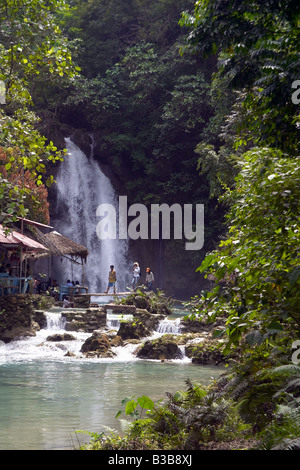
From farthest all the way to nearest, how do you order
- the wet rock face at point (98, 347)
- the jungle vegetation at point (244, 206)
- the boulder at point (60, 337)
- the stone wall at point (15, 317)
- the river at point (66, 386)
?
1. the stone wall at point (15, 317)
2. the boulder at point (60, 337)
3. the wet rock face at point (98, 347)
4. the river at point (66, 386)
5. the jungle vegetation at point (244, 206)

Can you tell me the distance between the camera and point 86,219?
107ft

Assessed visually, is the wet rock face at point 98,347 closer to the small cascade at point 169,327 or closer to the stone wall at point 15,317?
the stone wall at point 15,317

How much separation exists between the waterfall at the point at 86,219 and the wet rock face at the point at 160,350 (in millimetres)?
16278

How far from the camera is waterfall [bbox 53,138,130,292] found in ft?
105

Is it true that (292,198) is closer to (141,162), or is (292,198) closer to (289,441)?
(289,441)

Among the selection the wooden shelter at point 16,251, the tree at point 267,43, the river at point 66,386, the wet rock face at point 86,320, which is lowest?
the river at point 66,386

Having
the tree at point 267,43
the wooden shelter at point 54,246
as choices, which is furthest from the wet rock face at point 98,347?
the tree at point 267,43

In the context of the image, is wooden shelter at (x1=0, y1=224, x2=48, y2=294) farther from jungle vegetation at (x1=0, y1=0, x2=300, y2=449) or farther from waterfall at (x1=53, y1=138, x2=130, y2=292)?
waterfall at (x1=53, y1=138, x2=130, y2=292)

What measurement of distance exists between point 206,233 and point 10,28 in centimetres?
2527

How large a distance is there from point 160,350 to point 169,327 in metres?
3.99

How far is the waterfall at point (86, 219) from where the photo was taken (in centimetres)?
3195

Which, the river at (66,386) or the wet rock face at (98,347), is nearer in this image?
the river at (66,386)

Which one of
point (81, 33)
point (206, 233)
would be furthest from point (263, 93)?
point (81, 33)

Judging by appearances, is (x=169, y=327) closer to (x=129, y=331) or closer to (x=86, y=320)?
(x=129, y=331)
